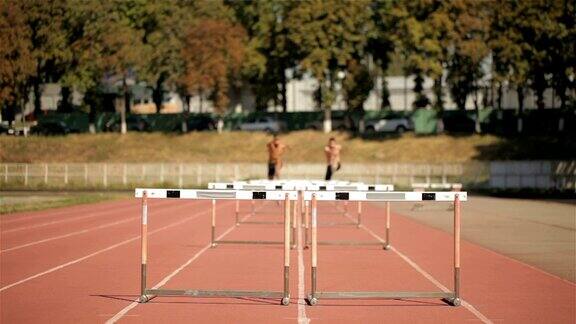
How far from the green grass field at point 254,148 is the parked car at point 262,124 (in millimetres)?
5929

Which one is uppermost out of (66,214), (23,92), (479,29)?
(479,29)

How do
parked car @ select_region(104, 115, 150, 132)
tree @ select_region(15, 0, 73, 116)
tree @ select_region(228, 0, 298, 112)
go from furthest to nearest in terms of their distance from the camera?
parked car @ select_region(104, 115, 150, 132), tree @ select_region(228, 0, 298, 112), tree @ select_region(15, 0, 73, 116)

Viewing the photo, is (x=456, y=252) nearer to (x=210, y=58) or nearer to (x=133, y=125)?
(x=210, y=58)

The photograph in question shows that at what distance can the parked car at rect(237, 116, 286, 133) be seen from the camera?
7606cm

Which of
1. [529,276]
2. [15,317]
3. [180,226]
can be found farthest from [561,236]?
[15,317]

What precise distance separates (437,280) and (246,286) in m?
2.69

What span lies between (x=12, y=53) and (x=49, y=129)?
28.3 ft

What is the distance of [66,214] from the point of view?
92.5 feet

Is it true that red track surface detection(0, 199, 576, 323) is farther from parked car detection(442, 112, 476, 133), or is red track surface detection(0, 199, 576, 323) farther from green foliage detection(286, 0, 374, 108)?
parked car detection(442, 112, 476, 133)

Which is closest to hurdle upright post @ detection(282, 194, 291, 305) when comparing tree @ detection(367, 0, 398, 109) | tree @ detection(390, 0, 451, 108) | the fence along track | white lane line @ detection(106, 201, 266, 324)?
white lane line @ detection(106, 201, 266, 324)

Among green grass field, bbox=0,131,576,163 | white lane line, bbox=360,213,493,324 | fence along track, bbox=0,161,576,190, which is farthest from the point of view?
green grass field, bbox=0,131,576,163

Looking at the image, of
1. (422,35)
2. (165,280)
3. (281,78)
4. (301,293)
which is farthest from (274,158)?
(281,78)

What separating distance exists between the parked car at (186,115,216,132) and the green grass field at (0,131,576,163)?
7.90 metres

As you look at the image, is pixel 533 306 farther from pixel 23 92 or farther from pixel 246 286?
pixel 23 92
